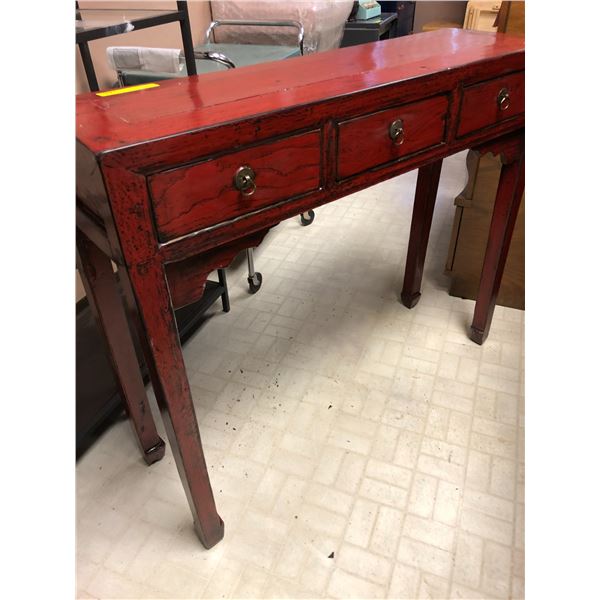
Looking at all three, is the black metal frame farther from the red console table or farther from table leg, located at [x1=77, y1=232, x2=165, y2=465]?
table leg, located at [x1=77, y1=232, x2=165, y2=465]

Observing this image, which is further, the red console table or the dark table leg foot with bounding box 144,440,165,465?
the dark table leg foot with bounding box 144,440,165,465

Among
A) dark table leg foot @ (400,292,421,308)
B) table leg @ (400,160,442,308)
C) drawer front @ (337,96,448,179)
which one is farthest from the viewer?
dark table leg foot @ (400,292,421,308)

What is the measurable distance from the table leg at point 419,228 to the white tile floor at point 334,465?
8 cm

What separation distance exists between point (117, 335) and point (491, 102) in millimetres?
909

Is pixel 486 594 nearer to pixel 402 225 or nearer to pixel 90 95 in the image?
pixel 90 95

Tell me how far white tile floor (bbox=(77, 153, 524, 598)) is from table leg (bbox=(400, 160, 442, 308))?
81 millimetres

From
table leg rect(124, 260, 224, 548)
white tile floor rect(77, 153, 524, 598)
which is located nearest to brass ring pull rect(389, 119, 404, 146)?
table leg rect(124, 260, 224, 548)

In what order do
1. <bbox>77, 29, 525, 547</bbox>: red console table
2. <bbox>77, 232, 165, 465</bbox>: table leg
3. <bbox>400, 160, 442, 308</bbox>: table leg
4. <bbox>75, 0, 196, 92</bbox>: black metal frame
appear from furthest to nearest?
<bbox>400, 160, 442, 308</bbox>: table leg < <bbox>75, 0, 196, 92</bbox>: black metal frame < <bbox>77, 232, 165, 465</bbox>: table leg < <bbox>77, 29, 525, 547</bbox>: red console table

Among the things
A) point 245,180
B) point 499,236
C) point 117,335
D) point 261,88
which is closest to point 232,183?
point 245,180

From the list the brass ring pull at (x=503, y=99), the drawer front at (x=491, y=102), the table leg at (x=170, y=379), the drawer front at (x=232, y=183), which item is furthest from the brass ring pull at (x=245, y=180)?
the brass ring pull at (x=503, y=99)

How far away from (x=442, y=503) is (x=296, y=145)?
838mm

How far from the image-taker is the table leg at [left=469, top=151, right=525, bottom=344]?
3.89 feet

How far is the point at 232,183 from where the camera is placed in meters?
0.66

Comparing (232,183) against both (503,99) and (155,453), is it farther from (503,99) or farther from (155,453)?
(155,453)
